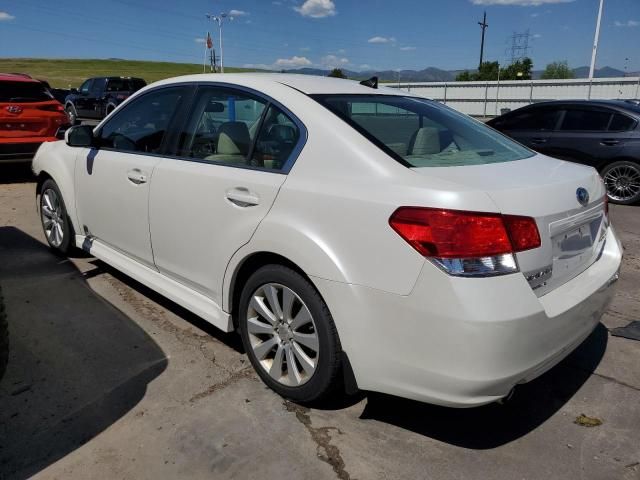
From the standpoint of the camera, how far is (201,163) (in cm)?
304

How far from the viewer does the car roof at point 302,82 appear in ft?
9.53

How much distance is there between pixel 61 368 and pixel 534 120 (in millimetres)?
8080

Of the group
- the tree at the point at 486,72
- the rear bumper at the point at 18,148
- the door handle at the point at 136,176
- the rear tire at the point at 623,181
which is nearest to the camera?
the door handle at the point at 136,176

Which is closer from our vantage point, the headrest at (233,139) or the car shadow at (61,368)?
the car shadow at (61,368)

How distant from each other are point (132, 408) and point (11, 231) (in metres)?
4.20

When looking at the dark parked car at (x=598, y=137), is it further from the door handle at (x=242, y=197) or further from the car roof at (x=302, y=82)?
the door handle at (x=242, y=197)

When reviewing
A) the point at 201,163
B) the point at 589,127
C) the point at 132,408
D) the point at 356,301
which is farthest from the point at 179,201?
the point at 589,127

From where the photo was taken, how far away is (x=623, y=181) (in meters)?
7.95

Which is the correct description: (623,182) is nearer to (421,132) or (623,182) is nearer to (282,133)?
(421,132)

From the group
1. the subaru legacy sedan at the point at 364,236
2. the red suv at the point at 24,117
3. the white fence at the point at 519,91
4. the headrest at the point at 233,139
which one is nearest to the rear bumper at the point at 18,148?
the red suv at the point at 24,117

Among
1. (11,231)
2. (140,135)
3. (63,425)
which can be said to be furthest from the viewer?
(11,231)

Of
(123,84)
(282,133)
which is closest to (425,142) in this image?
(282,133)

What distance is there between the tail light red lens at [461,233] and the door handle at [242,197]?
90 cm

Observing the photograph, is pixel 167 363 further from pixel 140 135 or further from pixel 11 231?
pixel 11 231
